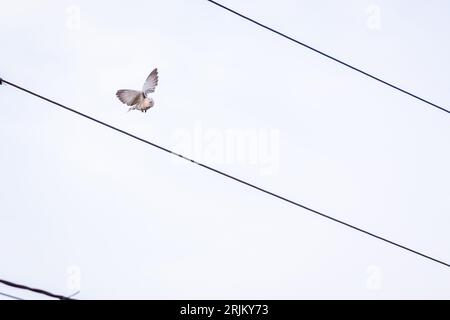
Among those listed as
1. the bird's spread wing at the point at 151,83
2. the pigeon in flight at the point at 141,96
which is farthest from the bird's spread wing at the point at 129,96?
the bird's spread wing at the point at 151,83

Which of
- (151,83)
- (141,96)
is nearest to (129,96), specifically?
(141,96)

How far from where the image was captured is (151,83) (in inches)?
381

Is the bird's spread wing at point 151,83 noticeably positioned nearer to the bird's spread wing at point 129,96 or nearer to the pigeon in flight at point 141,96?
the pigeon in flight at point 141,96

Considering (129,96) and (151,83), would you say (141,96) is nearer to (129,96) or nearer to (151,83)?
(129,96)

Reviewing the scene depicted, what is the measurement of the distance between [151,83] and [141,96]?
315mm

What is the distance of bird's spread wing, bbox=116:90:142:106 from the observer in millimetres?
9449

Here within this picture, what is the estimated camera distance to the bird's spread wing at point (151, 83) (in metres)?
9.56

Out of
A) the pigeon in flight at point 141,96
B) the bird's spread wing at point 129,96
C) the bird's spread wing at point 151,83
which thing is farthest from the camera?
the bird's spread wing at point 151,83

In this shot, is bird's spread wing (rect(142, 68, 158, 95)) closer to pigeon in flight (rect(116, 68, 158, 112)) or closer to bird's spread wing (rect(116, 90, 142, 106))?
pigeon in flight (rect(116, 68, 158, 112))

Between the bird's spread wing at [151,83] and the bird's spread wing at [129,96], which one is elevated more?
the bird's spread wing at [151,83]
